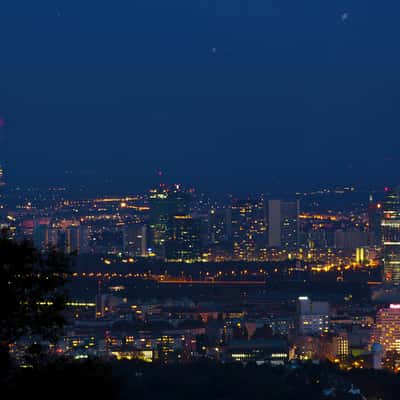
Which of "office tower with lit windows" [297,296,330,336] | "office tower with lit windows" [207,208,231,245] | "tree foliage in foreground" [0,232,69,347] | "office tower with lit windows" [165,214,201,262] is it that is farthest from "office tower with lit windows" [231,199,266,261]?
"tree foliage in foreground" [0,232,69,347]

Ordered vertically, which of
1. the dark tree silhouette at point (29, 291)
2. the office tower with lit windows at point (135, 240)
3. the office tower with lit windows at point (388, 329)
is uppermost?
the office tower with lit windows at point (135, 240)

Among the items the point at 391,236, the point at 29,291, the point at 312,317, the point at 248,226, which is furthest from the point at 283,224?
the point at 29,291

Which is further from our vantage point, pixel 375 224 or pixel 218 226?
pixel 218 226

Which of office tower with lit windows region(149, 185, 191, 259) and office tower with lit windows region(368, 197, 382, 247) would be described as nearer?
office tower with lit windows region(149, 185, 191, 259)

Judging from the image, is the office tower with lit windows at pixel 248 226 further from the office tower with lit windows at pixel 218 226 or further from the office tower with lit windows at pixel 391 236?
the office tower with lit windows at pixel 391 236

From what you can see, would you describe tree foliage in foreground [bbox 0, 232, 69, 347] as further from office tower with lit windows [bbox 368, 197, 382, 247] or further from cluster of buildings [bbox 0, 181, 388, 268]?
office tower with lit windows [bbox 368, 197, 382, 247]

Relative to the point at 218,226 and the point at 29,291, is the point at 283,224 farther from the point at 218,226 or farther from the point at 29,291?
the point at 29,291

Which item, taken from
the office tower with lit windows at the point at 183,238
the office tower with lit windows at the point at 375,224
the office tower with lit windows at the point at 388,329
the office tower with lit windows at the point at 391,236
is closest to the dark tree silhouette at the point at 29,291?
the office tower with lit windows at the point at 388,329
